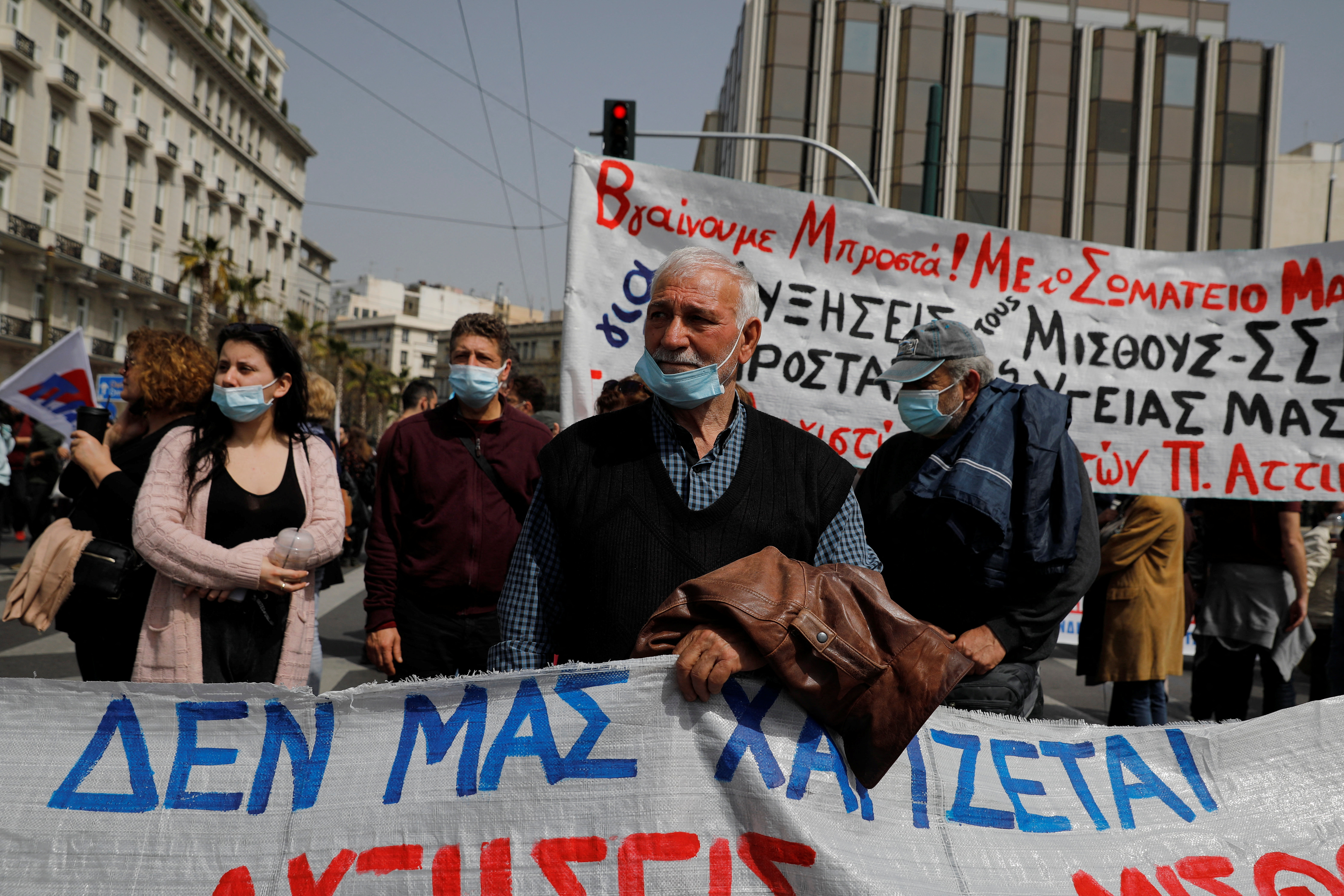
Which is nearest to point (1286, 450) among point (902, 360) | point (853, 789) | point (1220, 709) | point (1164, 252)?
point (1164, 252)

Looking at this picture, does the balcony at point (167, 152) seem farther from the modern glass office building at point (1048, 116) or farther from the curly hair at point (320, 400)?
the curly hair at point (320, 400)

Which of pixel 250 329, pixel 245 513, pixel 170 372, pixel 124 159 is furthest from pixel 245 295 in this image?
pixel 245 513

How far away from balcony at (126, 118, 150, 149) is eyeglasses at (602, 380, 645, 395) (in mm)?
53923

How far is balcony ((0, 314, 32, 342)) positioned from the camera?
138 ft

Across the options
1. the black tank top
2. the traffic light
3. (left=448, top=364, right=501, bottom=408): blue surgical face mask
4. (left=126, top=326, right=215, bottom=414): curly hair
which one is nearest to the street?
(left=126, top=326, right=215, bottom=414): curly hair

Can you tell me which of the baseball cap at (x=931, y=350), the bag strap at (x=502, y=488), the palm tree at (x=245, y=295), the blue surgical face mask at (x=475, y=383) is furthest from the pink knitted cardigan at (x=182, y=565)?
the palm tree at (x=245, y=295)

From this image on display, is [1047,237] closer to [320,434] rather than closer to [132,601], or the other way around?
[320,434]

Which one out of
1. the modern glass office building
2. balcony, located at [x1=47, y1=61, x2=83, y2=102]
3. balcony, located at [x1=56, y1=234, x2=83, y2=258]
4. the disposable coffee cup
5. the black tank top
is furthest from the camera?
balcony, located at [x1=56, y1=234, x2=83, y2=258]

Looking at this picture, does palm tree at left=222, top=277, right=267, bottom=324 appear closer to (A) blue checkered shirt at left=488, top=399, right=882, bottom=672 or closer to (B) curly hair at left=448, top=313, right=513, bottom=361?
(B) curly hair at left=448, top=313, right=513, bottom=361

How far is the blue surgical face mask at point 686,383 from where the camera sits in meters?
2.22

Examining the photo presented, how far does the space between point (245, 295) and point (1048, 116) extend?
35.2 m

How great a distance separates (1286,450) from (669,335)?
3.46m

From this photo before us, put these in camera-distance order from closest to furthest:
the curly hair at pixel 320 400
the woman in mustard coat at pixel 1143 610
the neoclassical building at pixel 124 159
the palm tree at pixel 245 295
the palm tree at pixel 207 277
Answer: the woman in mustard coat at pixel 1143 610 → the curly hair at pixel 320 400 → the palm tree at pixel 207 277 → the neoclassical building at pixel 124 159 → the palm tree at pixel 245 295

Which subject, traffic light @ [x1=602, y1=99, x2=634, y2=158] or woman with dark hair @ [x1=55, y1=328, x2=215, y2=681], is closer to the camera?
woman with dark hair @ [x1=55, y1=328, x2=215, y2=681]
